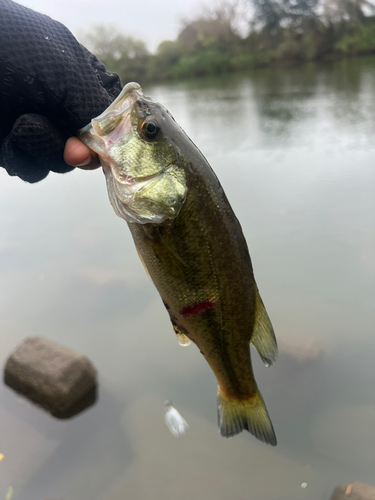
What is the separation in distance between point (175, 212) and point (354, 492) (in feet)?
8.78

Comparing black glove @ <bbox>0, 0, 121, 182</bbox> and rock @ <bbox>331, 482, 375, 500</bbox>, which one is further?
rock @ <bbox>331, 482, 375, 500</bbox>

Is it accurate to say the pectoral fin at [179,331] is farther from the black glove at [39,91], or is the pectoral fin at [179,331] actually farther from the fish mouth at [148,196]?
the black glove at [39,91]

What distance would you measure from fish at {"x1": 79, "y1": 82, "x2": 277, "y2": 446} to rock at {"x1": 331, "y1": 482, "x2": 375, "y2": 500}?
178cm

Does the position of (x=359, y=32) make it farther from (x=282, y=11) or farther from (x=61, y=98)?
(x=61, y=98)

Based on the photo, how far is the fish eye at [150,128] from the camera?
62.3 inches

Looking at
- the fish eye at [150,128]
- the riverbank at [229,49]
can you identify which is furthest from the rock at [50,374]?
the riverbank at [229,49]

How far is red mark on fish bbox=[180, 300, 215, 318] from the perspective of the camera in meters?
1.73

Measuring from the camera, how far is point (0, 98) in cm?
154

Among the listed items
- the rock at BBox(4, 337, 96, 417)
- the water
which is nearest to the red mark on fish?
the water

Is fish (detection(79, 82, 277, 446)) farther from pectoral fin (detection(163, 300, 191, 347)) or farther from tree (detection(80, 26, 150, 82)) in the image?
tree (detection(80, 26, 150, 82))

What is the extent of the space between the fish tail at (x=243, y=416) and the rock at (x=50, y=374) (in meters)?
2.45

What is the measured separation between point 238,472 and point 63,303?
3.82 meters

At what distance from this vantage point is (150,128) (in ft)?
5.20

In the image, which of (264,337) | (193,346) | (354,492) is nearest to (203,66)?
(193,346)
